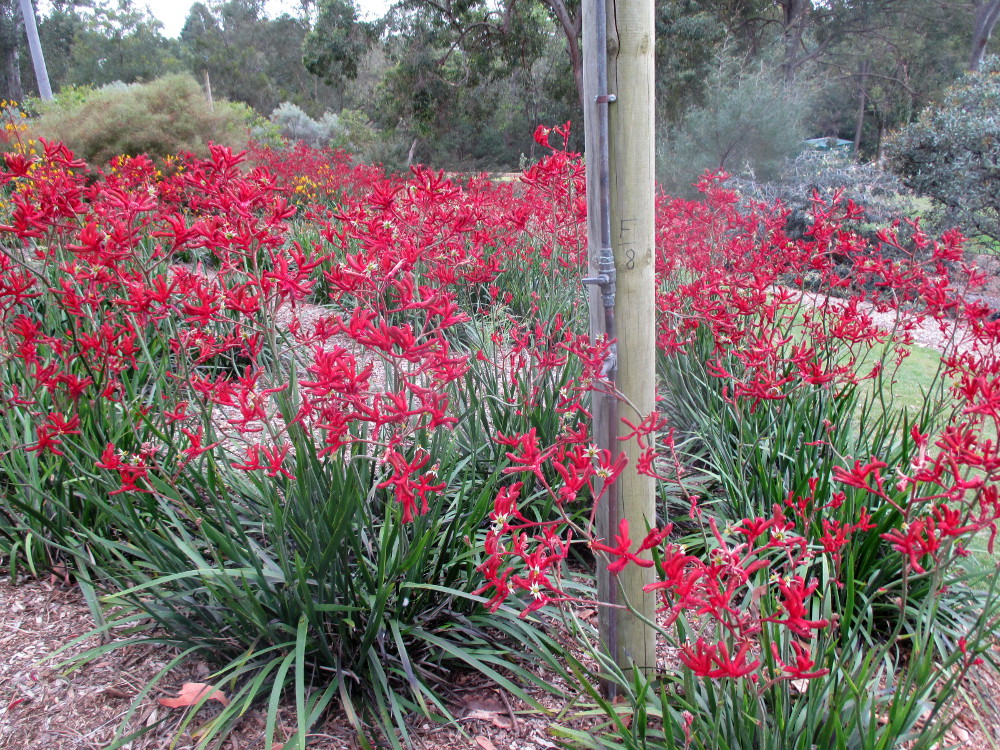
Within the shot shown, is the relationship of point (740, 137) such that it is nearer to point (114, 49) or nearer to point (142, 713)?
point (142, 713)

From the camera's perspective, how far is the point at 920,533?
4.45 feet

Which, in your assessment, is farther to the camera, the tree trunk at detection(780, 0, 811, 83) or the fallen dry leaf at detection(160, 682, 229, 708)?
the tree trunk at detection(780, 0, 811, 83)

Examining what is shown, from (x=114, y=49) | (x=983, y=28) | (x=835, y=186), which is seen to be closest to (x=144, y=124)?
(x=835, y=186)

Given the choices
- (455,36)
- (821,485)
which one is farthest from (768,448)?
(455,36)

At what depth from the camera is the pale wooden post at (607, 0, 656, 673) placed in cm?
177

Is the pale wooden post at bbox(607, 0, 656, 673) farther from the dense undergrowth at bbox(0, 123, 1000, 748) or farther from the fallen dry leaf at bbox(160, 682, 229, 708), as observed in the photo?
the fallen dry leaf at bbox(160, 682, 229, 708)

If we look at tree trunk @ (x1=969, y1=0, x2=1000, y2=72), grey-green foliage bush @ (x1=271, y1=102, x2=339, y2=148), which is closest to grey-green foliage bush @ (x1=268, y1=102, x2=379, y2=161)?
grey-green foliage bush @ (x1=271, y1=102, x2=339, y2=148)

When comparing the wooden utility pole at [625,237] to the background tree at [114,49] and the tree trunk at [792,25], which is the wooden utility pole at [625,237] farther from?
the background tree at [114,49]

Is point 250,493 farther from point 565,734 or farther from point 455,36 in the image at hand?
point 455,36

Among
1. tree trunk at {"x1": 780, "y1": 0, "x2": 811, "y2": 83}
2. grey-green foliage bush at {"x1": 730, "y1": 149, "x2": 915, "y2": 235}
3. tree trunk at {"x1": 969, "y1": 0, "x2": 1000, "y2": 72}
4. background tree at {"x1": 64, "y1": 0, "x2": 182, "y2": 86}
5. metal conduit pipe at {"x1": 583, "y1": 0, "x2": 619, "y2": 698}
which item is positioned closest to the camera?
metal conduit pipe at {"x1": 583, "y1": 0, "x2": 619, "y2": 698}

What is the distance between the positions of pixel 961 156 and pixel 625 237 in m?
11.5

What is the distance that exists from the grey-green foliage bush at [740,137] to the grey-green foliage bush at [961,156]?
6.34 feet

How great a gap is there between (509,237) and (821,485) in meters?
3.46

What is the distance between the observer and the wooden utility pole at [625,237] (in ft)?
5.79
